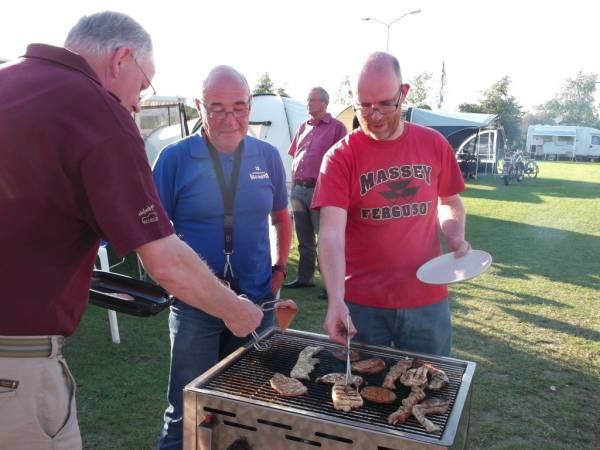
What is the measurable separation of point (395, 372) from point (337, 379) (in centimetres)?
22

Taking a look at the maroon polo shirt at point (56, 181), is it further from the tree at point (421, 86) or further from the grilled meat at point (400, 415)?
the tree at point (421, 86)

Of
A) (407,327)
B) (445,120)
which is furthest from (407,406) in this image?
(445,120)

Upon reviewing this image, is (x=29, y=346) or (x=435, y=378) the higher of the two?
(x=29, y=346)

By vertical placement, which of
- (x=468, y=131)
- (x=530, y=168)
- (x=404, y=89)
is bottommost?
(x=530, y=168)

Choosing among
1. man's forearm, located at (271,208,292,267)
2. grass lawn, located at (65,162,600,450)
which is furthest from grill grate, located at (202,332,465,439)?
grass lawn, located at (65,162,600,450)

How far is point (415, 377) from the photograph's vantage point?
1897 millimetres

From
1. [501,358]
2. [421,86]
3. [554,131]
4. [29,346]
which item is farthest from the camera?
[421,86]

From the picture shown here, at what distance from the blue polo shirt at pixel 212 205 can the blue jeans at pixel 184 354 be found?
225mm

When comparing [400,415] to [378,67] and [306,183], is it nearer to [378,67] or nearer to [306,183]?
[378,67]

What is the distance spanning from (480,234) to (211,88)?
847cm

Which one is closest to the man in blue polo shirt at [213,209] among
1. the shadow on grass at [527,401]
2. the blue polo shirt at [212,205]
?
the blue polo shirt at [212,205]

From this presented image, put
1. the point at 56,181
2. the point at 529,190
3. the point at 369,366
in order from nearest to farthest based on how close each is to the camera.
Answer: the point at 56,181 → the point at 369,366 → the point at 529,190

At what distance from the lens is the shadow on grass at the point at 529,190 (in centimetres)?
1603

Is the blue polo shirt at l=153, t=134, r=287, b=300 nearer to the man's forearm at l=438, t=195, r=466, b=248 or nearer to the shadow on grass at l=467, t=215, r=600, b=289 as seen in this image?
the man's forearm at l=438, t=195, r=466, b=248
